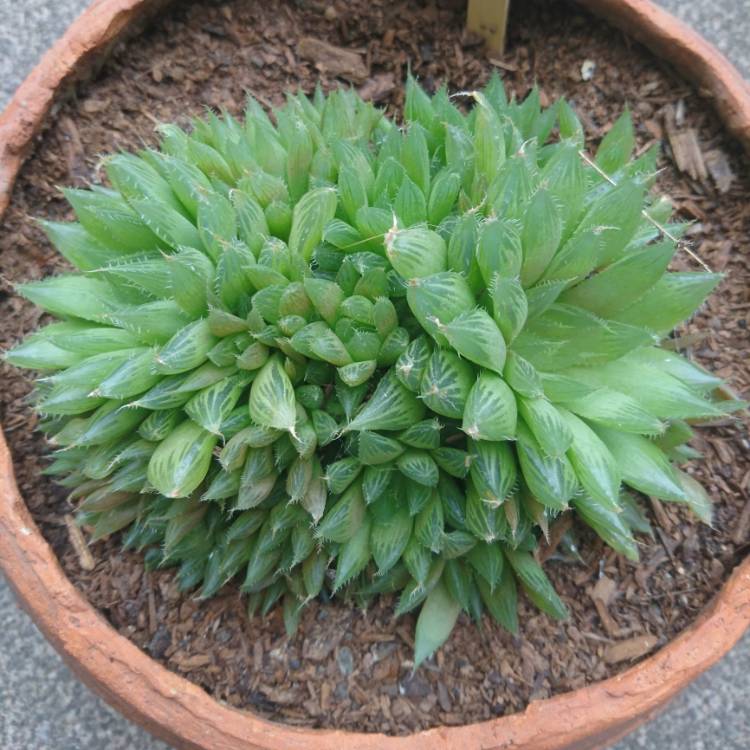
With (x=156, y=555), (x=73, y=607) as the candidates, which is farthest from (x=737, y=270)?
(x=73, y=607)

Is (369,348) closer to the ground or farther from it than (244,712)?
farther from it

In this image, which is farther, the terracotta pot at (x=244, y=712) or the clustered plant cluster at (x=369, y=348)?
the terracotta pot at (x=244, y=712)

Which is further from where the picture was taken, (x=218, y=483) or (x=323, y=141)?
(x=323, y=141)

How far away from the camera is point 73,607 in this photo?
3.29 feet

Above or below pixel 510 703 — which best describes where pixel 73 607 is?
below

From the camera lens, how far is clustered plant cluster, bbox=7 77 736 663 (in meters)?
0.81

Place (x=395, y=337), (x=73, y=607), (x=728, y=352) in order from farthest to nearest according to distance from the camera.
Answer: (x=728, y=352) → (x=73, y=607) → (x=395, y=337)

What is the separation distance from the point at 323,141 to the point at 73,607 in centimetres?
68

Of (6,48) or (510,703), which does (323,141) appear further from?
(6,48)

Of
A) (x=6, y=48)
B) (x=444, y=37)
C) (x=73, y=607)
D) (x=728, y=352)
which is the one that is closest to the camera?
(x=73, y=607)

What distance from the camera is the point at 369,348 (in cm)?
84

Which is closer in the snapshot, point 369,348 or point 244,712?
point 369,348

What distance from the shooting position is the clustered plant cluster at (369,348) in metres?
0.81

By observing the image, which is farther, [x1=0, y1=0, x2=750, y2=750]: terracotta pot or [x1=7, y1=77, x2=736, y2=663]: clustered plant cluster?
[x1=0, y1=0, x2=750, y2=750]: terracotta pot
